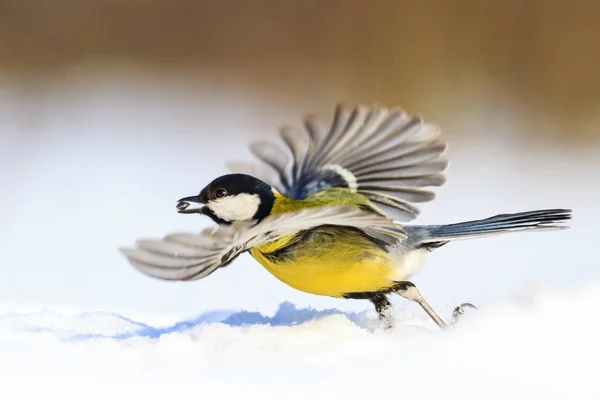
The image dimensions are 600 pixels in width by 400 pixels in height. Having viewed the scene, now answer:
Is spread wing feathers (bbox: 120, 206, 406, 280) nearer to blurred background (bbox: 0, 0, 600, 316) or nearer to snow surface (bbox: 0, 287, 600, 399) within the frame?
snow surface (bbox: 0, 287, 600, 399)

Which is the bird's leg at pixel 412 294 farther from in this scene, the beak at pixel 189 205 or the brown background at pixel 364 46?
the brown background at pixel 364 46

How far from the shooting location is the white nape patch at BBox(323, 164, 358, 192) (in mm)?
785

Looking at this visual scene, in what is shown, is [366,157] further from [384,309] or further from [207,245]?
[207,245]

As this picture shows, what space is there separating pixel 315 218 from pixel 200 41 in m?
1.37

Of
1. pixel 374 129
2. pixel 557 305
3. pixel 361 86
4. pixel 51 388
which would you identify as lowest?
pixel 51 388

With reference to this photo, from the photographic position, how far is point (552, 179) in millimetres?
1609

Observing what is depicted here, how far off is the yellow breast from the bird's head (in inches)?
1.5

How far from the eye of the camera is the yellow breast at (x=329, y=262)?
68 centimetres

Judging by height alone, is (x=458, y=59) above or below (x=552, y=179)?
above

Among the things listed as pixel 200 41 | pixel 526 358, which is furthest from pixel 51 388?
pixel 200 41

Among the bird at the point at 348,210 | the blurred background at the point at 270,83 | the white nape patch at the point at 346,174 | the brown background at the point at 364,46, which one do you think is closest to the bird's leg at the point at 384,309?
the bird at the point at 348,210

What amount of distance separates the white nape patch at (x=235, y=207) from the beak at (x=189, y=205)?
0.4 inches

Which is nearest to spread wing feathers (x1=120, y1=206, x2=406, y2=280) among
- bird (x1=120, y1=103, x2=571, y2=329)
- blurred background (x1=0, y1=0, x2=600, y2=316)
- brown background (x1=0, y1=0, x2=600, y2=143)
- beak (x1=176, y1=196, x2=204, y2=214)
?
bird (x1=120, y1=103, x2=571, y2=329)

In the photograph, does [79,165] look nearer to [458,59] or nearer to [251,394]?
[458,59]
